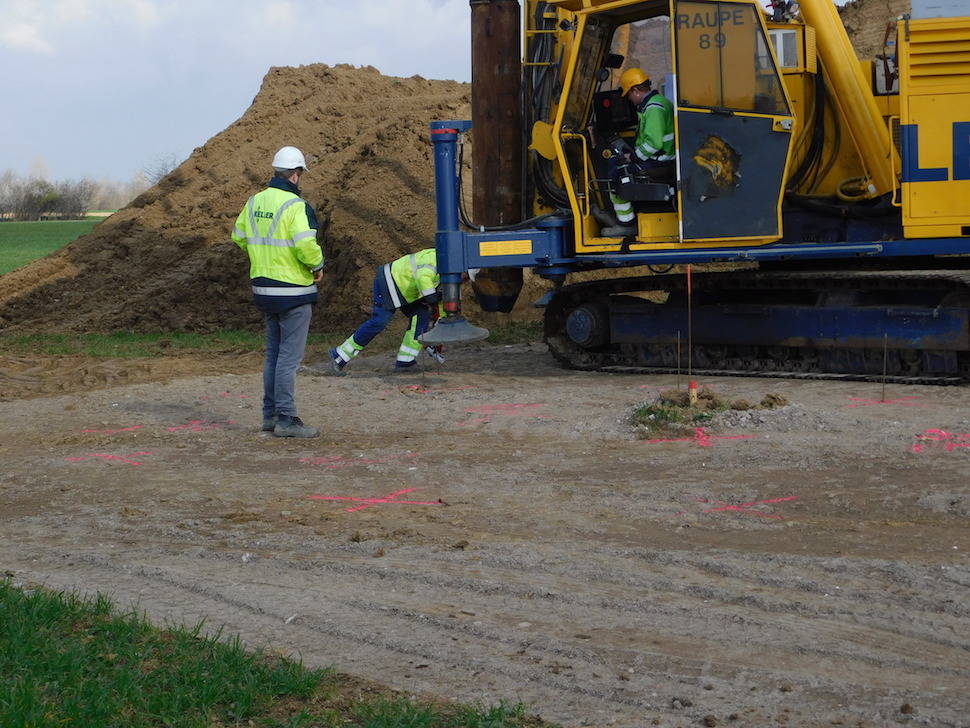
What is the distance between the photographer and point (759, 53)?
10.5m

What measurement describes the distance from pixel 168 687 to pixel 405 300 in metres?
7.84

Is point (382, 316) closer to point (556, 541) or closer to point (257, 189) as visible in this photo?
point (556, 541)

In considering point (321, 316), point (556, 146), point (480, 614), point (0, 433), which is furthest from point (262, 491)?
point (321, 316)

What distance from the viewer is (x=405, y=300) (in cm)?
1192

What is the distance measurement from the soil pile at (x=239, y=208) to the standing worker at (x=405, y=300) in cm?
446

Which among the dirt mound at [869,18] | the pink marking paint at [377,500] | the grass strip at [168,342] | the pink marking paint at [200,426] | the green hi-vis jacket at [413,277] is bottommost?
the pink marking paint at [377,500]

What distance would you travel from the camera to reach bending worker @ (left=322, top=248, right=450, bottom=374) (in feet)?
38.7

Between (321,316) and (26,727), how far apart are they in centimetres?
1319

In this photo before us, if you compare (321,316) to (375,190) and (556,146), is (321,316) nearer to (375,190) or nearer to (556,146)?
(375,190)

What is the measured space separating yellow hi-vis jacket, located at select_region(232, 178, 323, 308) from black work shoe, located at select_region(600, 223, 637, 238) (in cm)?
307

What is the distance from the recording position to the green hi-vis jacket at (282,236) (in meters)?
9.03

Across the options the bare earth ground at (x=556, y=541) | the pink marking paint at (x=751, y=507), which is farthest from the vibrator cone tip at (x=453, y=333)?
the pink marking paint at (x=751, y=507)

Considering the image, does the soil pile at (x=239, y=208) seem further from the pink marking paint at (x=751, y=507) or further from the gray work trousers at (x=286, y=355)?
the pink marking paint at (x=751, y=507)

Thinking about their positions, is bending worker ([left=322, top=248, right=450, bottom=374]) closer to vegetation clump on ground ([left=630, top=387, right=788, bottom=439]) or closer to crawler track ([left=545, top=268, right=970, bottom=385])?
crawler track ([left=545, top=268, right=970, bottom=385])
